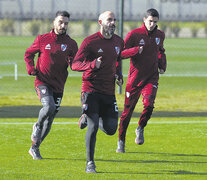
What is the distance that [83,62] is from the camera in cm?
726

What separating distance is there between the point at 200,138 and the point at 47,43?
3.22 metres

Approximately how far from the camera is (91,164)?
7184 millimetres

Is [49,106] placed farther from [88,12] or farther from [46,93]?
[88,12]

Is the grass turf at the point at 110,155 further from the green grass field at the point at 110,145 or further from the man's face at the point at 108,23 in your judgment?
the man's face at the point at 108,23

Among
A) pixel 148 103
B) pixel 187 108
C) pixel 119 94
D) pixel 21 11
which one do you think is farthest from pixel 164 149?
pixel 21 11

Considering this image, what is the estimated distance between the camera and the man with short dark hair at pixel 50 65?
8102mm

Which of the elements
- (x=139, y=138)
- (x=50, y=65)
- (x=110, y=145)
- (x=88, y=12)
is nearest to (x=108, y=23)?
(x=50, y=65)

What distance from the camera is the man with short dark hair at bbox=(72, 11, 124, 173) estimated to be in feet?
23.7

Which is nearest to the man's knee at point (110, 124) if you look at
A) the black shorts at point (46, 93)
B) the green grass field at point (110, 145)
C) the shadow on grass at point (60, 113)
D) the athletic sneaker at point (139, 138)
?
the green grass field at point (110, 145)

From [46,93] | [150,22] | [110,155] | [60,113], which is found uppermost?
[150,22]

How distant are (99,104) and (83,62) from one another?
593 millimetres

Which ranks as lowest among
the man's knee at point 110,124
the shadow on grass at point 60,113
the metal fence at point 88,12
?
the metal fence at point 88,12

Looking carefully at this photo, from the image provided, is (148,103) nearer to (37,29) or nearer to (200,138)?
(200,138)

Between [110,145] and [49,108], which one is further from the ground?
[49,108]
